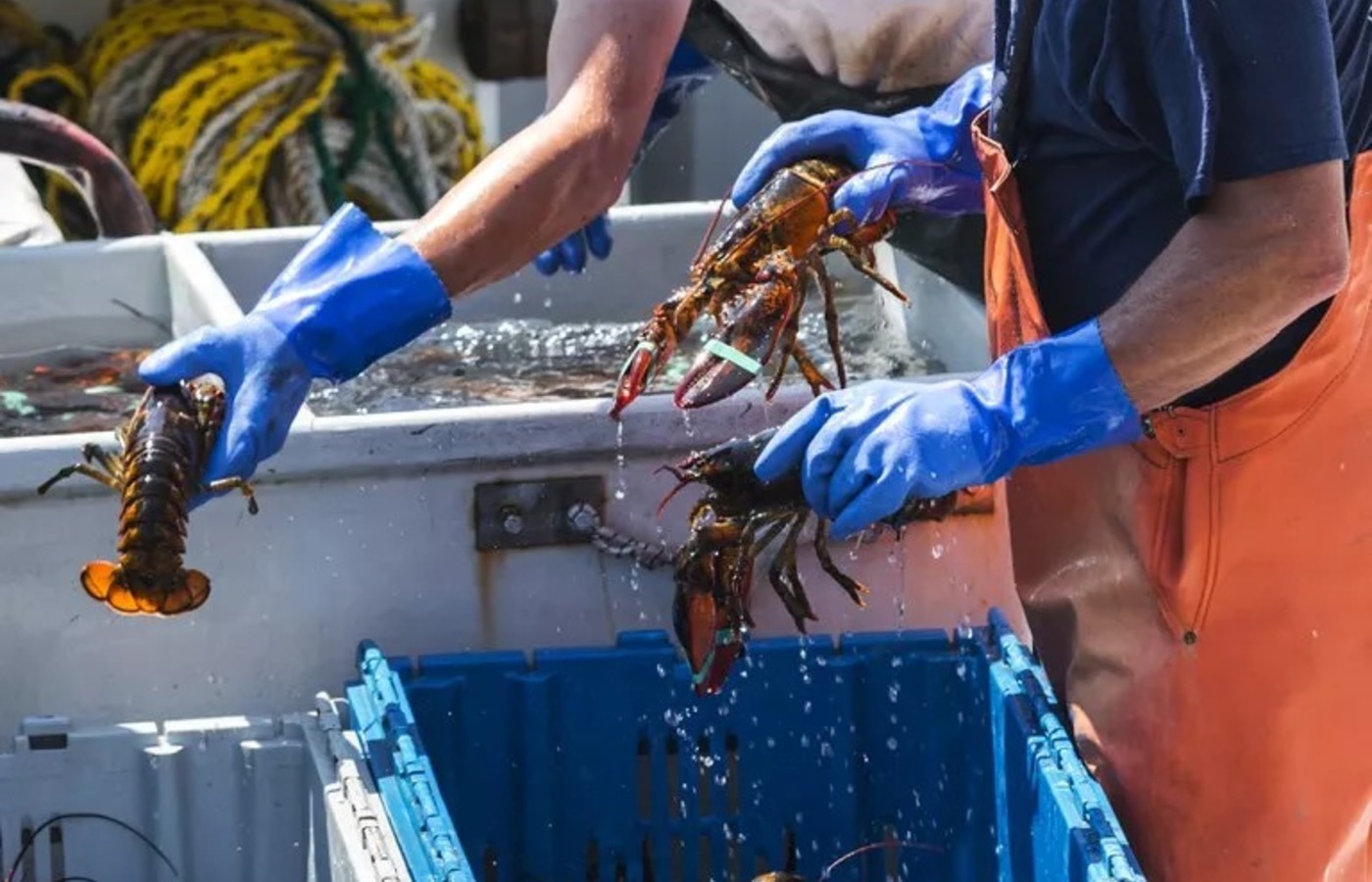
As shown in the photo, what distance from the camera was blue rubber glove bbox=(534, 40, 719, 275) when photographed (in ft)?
13.6

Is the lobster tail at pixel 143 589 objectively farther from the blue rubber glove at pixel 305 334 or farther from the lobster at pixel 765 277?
the lobster at pixel 765 277

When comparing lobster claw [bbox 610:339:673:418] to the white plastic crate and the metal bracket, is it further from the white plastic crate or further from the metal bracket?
the white plastic crate

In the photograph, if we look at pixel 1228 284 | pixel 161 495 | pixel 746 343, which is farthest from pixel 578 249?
pixel 1228 284

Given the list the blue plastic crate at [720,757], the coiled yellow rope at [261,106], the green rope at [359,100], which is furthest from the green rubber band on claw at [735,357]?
the green rope at [359,100]

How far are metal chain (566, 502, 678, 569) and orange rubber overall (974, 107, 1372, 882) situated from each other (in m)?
0.64

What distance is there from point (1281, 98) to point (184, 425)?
1463 millimetres

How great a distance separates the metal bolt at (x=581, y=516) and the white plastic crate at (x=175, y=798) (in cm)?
45

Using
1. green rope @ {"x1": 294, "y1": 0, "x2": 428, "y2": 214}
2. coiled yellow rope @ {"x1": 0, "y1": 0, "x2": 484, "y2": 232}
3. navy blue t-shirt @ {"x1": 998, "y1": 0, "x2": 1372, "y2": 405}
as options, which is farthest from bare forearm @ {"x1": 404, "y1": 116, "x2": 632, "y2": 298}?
green rope @ {"x1": 294, "y1": 0, "x2": 428, "y2": 214}

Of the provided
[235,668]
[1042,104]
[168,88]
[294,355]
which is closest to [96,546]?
[235,668]

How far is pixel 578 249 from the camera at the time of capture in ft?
13.6

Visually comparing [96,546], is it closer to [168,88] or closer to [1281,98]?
[1281,98]

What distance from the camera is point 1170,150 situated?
2701 millimetres

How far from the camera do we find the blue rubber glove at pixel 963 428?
8.68 feet

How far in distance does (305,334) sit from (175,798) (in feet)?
2.17
